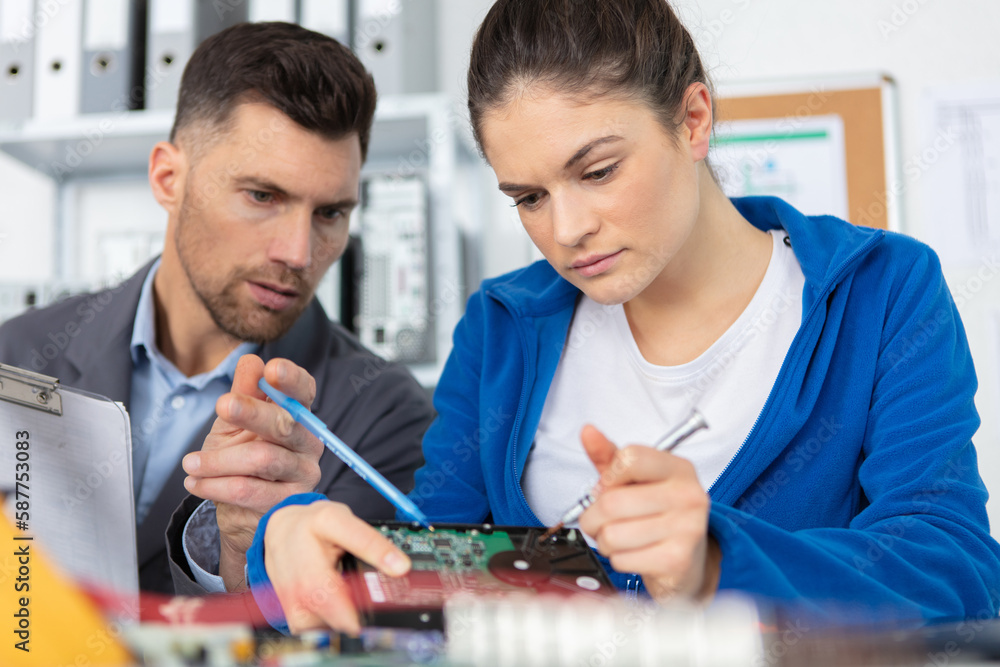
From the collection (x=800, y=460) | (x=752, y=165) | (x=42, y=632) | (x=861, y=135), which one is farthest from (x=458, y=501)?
(x=861, y=135)

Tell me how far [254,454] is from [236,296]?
20.0 inches

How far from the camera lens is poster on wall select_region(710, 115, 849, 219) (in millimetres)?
1721

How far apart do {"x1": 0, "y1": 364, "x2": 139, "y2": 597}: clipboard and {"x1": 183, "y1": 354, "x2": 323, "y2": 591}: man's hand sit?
7 cm

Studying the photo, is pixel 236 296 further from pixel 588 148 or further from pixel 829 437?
pixel 829 437

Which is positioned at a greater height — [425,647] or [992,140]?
[992,140]

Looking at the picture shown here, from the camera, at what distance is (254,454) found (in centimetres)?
82

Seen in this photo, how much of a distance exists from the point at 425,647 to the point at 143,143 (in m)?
1.63

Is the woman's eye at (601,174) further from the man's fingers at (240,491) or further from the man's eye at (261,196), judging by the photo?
the man's eye at (261,196)

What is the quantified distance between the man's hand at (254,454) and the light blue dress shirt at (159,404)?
1.33ft

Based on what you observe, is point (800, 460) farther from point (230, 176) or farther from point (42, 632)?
point (230, 176)

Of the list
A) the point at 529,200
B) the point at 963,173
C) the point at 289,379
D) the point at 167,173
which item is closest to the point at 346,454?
the point at 289,379

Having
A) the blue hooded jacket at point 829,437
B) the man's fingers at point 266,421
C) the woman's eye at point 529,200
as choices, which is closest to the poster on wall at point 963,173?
the blue hooded jacket at point 829,437

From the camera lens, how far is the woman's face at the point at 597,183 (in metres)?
0.84

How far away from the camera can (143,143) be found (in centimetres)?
175
